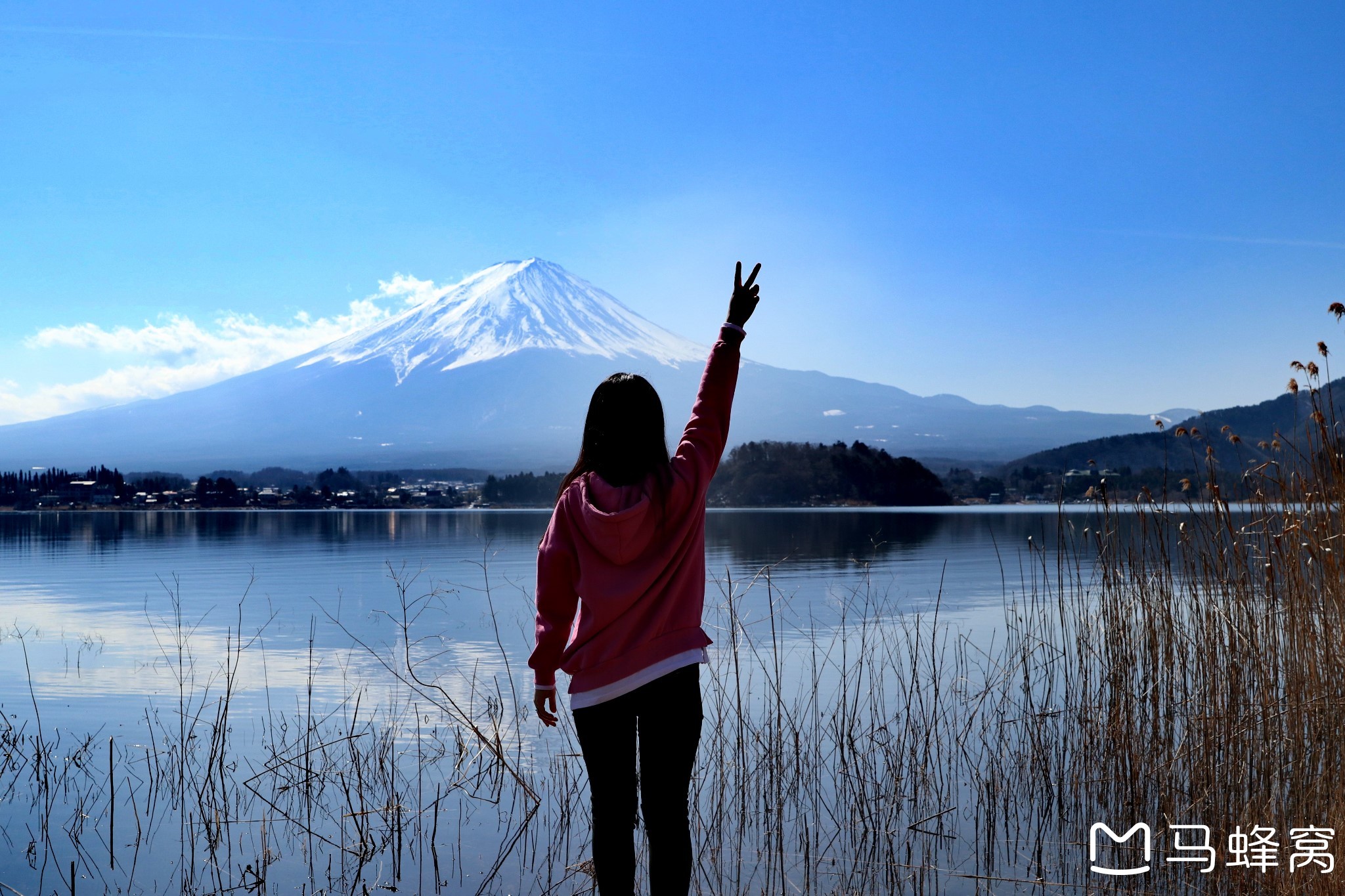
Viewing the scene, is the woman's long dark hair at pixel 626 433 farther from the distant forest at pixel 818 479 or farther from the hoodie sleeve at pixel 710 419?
the distant forest at pixel 818 479

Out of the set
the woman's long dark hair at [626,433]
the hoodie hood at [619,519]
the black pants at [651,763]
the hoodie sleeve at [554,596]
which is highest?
the woman's long dark hair at [626,433]

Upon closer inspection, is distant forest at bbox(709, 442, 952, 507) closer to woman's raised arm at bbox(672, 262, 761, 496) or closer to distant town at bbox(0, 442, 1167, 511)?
distant town at bbox(0, 442, 1167, 511)

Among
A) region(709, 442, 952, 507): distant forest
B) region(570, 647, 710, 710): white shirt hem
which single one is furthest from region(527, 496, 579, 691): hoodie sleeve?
region(709, 442, 952, 507): distant forest

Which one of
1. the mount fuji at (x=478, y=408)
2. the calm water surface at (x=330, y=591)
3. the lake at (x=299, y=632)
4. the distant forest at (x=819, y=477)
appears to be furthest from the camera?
the mount fuji at (x=478, y=408)

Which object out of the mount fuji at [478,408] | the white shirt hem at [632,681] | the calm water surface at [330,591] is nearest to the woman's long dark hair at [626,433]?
the white shirt hem at [632,681]

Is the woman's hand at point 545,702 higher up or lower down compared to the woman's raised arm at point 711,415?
lower down

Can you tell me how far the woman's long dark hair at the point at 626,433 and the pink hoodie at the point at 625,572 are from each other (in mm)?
29

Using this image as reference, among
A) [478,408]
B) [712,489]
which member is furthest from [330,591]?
[478,408]

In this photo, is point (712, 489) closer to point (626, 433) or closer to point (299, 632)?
point (299, 632)

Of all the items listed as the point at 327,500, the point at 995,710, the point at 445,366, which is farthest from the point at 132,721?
the point at 445,366

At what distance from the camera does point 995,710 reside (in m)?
5.23

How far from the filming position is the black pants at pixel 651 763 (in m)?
2.24

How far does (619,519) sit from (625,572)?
0.15 metres

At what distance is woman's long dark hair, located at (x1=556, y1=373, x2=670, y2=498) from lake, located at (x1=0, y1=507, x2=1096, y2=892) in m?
1.49
